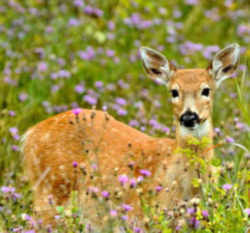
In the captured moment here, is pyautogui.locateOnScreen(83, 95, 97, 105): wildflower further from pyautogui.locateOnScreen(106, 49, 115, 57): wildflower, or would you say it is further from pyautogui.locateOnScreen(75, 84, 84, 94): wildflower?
pyautogui.locateOnScreen(106, 49, 115, 57): wildflower

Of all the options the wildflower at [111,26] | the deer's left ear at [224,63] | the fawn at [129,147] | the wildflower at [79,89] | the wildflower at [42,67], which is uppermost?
the wildflower at [111,26]

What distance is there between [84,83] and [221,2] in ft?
12.3

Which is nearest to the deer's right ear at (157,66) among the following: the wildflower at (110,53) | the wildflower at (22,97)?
the wildflower at (22,97)

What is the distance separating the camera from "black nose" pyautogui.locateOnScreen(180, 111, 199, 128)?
194 inches

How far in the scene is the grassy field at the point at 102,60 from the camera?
243 inches

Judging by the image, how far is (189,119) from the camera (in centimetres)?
492

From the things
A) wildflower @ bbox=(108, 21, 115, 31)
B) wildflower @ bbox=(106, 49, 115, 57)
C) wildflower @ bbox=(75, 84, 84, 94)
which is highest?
wildflower @ bbox=(108, 21, 115, 31)

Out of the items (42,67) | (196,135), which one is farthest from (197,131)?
(42,67)

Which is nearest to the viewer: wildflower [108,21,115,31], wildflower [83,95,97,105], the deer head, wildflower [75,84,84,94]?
the deer head

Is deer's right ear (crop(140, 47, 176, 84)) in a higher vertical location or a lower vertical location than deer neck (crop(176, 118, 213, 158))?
higher

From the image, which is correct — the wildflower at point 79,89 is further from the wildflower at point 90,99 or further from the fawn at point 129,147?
the fawn at point 129,147

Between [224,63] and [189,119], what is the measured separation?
889 mm

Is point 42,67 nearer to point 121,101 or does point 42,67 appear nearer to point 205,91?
point 121,101

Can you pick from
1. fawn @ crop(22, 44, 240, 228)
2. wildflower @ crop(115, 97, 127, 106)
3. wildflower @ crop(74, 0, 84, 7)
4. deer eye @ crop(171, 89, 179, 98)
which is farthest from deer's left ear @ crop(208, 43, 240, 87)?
wildflower @ crop(74, 0, 84, 7)
